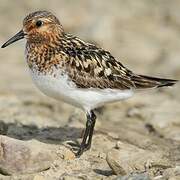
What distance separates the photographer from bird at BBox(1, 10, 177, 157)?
7.14m

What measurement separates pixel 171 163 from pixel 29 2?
839 centimetres

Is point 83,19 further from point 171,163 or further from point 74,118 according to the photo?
point 171,163

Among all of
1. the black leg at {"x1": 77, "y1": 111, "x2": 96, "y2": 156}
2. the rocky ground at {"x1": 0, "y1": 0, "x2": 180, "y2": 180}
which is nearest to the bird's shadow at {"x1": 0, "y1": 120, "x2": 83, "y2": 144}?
the rocky ground at {"x1": 0, "y1": 0, "x2": 180, "y2": 180}

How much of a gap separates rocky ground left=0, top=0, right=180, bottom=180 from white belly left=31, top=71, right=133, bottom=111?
0.58m

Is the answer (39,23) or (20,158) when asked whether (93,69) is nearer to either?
(39,23)

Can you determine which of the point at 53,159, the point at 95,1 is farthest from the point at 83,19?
the point at 53,159

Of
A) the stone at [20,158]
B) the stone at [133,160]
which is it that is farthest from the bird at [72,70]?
the stone at [20,158]

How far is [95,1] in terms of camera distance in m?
14.4

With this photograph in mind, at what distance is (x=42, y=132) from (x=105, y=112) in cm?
157

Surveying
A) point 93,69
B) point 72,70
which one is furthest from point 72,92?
point 93,69

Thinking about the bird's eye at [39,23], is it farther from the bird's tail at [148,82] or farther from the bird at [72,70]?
the bird's tail at [148,82]

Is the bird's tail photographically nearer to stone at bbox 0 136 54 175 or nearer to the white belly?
the white belly

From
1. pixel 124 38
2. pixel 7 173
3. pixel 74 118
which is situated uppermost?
pixel 124 38

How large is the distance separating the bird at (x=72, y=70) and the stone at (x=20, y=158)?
65 cm
